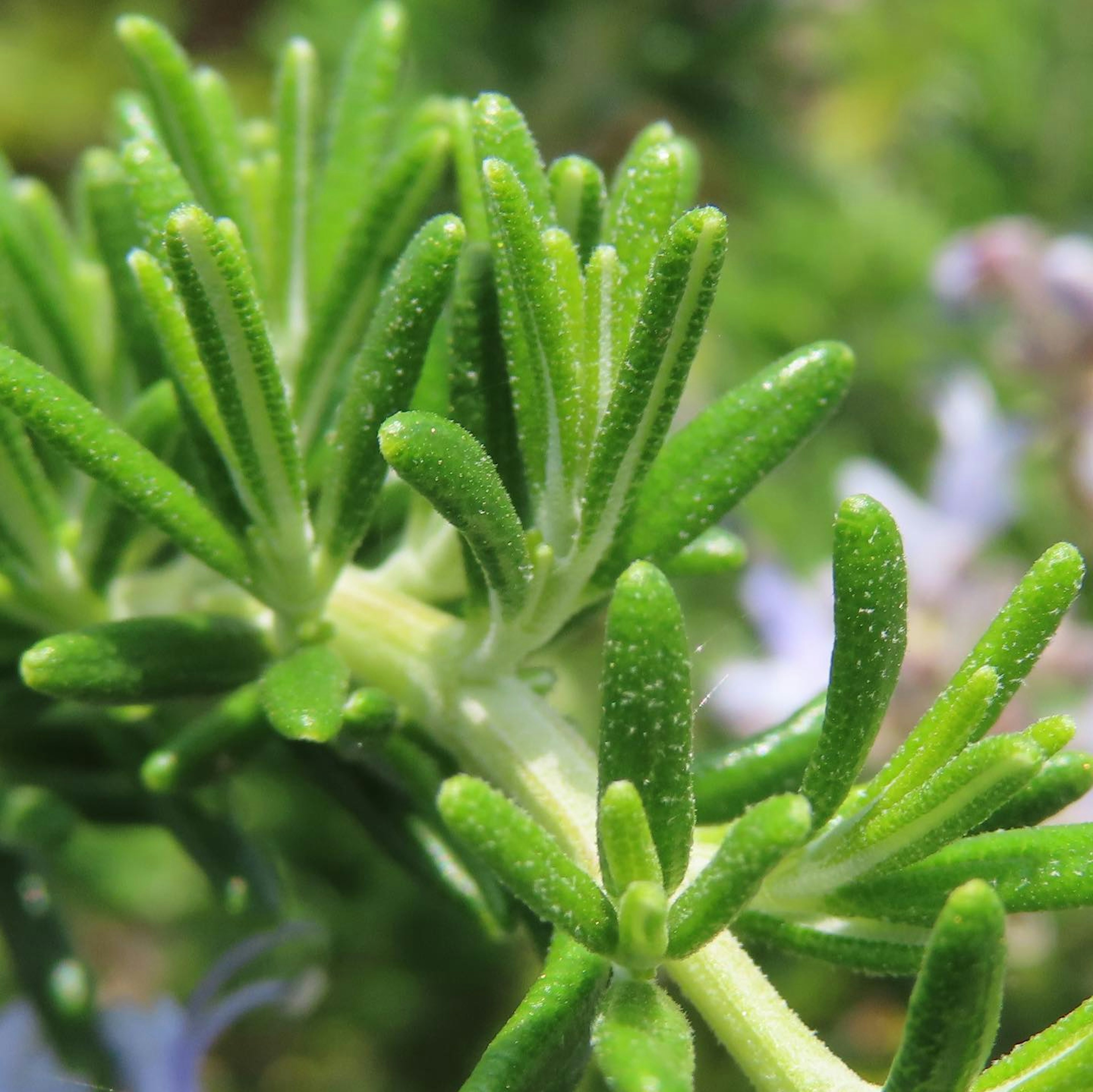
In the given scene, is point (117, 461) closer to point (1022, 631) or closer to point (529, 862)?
point (529, 862)

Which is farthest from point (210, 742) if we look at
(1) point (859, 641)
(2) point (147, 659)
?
(1) point (859, 641)

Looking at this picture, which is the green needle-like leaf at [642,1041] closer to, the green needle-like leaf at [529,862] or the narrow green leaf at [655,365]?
the green needle-like leaf at [529,862]

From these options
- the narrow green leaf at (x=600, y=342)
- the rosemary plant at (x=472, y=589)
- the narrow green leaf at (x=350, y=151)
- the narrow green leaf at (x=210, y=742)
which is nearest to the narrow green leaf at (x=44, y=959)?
the rosemary plant at (x=472, y=589)

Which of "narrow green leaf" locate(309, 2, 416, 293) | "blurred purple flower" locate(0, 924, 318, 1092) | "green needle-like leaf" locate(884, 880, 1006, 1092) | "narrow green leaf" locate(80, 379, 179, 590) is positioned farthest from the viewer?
"blurred purple flower" locate(0, 924, 318, 1092)

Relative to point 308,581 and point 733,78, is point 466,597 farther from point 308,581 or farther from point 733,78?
point 733,78

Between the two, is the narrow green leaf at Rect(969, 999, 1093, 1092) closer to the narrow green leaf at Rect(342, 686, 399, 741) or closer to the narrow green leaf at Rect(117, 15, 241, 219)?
the narrow green leaf at Rect(342, 686, 399, 741)

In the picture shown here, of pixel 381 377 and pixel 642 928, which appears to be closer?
pixel 642 928

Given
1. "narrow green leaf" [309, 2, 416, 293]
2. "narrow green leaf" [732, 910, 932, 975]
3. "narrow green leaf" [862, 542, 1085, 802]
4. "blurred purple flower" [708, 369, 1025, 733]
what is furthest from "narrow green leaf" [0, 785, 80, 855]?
"blurred purple flower" [708, 369, 1025, 733]
